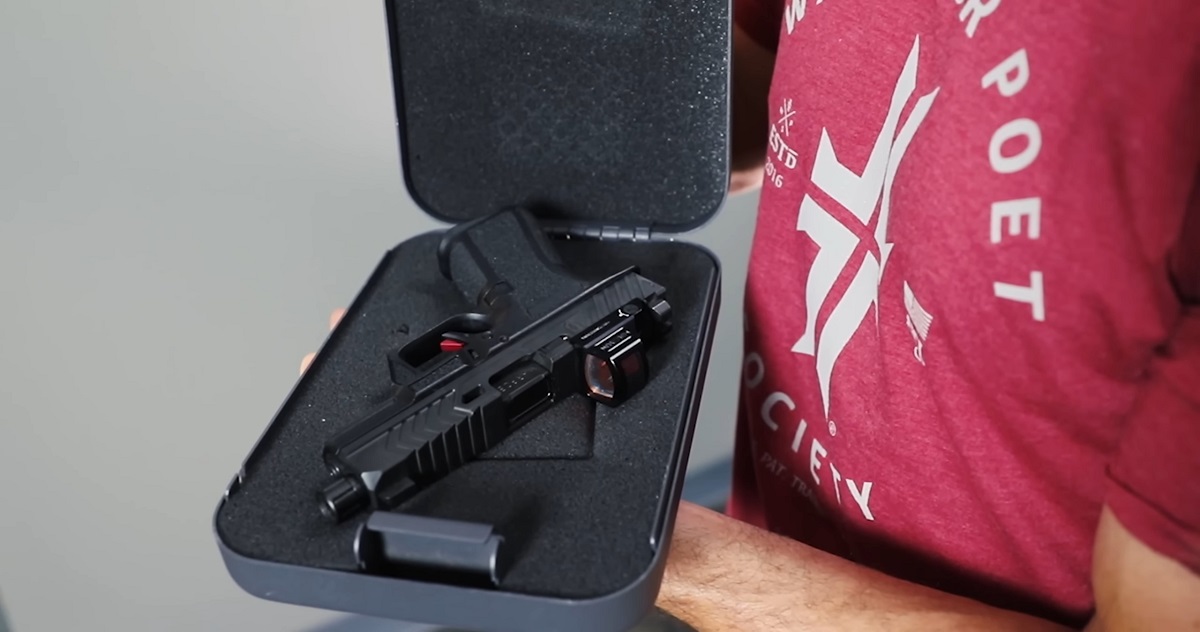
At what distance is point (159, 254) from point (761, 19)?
606mm

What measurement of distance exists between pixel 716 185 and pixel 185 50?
488mm

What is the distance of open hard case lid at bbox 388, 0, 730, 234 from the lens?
0.64 meters

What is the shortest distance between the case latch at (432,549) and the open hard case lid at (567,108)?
1.11ft

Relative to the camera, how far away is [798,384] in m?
0.59

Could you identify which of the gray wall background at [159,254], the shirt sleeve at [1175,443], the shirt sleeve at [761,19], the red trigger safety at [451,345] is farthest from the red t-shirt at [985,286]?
the gray wall background at [159,254]

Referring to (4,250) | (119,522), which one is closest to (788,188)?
(4,250)

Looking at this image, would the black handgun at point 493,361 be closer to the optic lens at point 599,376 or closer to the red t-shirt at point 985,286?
the optic lens at point 599,376

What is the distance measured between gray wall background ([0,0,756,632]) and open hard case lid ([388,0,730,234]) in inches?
7.7

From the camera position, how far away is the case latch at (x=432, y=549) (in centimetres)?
44

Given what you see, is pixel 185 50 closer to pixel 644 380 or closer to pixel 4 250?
pixel 4 250

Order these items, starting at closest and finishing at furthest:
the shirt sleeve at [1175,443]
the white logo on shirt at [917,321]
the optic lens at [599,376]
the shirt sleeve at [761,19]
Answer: the shirt sleeve at [1175,443], the white logo on shirt at [917,321], the optic lens at [599,376], the shirt sleeve at [761,19]

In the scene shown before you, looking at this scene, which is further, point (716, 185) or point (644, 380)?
point (716, 185)

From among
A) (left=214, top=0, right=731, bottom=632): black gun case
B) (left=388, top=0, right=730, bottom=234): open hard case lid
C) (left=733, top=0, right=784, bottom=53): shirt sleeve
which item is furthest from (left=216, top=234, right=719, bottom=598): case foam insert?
(left=733, top=0, right=784, bottom=53): shirt sleeve

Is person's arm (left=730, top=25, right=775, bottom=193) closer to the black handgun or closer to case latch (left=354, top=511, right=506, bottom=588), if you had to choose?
the black handgun
